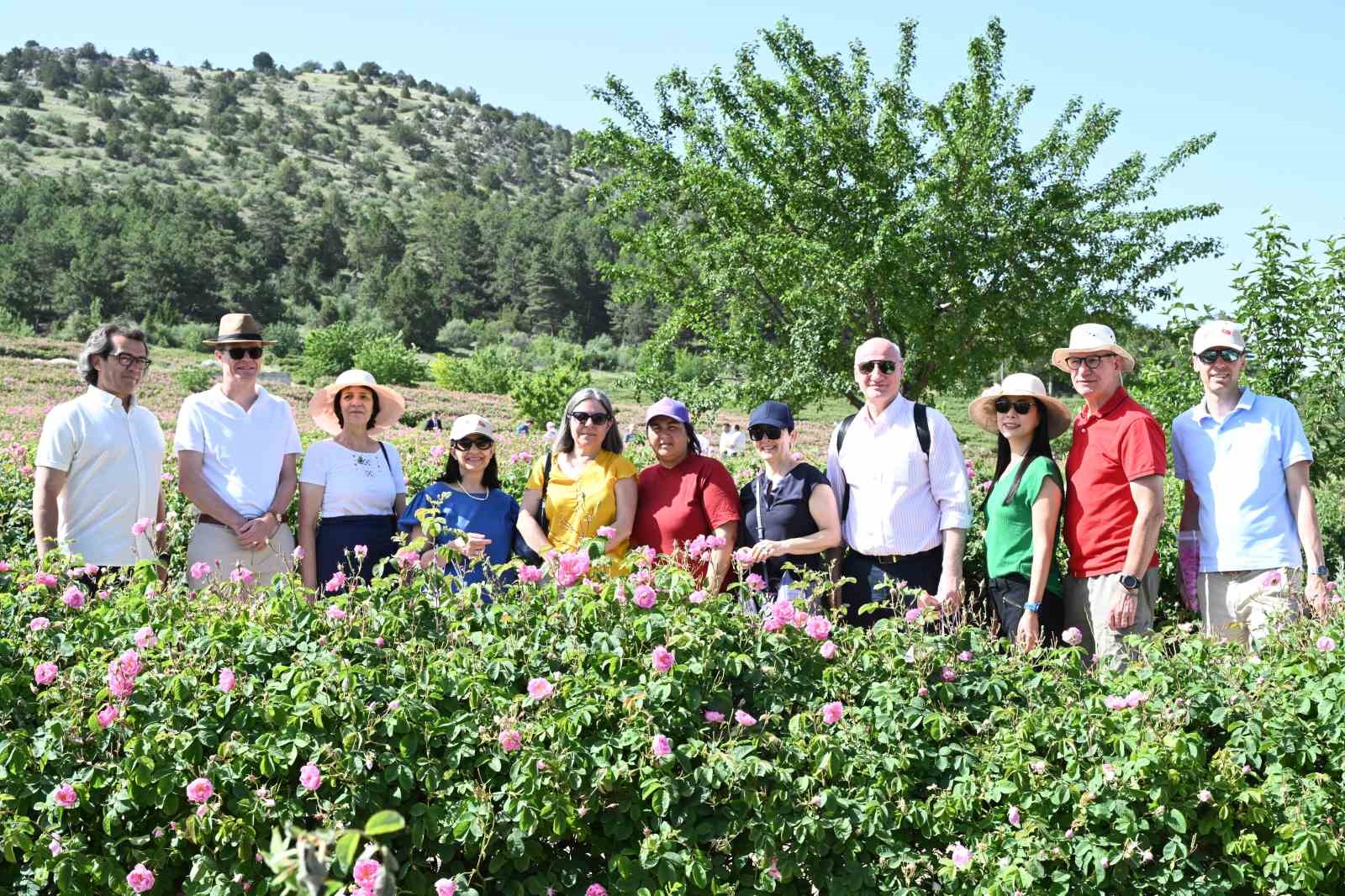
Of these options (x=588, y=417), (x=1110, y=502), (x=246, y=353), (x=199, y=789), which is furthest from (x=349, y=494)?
(x=1110, y=502)

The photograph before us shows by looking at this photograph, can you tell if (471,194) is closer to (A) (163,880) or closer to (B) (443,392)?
(B) (443,392)

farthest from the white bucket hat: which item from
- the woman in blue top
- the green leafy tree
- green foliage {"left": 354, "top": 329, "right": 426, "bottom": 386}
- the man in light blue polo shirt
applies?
green foliage {"left": 354, "top": 329, "right": 426, "bottom": 386}

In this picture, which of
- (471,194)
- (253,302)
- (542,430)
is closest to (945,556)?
(542,430)

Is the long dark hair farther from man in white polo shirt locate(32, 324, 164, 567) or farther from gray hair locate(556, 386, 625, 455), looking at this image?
man in white polo shirt locate(32, 324, 164, 567)

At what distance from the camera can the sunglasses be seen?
477cm

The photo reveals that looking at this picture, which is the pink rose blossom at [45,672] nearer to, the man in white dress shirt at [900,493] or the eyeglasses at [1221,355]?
the man in white dress shirt at [900,493]

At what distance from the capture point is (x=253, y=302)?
64.6 meters

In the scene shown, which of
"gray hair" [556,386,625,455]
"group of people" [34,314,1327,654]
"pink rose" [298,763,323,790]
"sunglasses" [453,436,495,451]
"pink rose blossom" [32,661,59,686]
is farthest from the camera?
"sunglasses" [453,436,495,451]

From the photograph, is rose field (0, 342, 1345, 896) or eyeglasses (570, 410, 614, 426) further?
eyeglasses (570, 410, 614, 426)

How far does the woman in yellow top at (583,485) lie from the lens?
4.54 m

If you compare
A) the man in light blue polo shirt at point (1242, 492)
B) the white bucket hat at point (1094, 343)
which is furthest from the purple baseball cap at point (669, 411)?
the man in light blue polo shirt at point (1242, 492)

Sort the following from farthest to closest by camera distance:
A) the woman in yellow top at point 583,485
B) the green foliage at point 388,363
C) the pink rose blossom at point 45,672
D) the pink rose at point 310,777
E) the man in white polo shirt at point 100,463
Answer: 1. the green foliage at point 388,363
2. the woman in yellow top at point 583,485
3. the man in white polo shirt at point 100,463
4. the pink rose blossom at point 45,672
5. the pink rose at point 310,777

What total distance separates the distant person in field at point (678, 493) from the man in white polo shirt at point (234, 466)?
151 centimetres

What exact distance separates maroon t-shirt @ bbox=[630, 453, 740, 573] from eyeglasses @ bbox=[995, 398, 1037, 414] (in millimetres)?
1115
